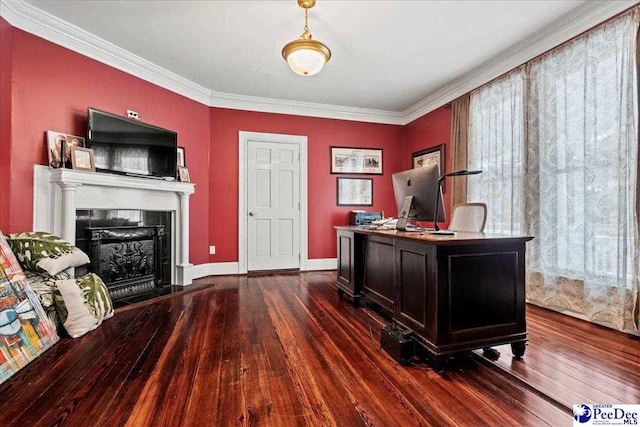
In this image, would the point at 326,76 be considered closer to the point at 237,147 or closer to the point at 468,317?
the point at 237,147

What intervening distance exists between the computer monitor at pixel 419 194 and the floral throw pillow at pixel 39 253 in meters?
2.67

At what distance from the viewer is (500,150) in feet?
11.1

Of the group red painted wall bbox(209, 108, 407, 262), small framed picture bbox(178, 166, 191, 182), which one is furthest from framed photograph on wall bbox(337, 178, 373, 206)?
small framed picture bbox(178, 166, 191, 182)

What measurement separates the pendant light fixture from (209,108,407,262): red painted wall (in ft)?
7.39

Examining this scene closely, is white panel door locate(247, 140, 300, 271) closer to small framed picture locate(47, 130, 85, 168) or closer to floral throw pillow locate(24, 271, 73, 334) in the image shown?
small framed picture locate(47, 130, 85, 168)

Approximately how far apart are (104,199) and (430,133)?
438cm

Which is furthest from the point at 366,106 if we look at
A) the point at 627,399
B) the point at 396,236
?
the point at 627,399

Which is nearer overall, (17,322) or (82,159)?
(17,322)

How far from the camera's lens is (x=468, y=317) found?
179 centimetres

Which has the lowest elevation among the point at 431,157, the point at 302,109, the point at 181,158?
the point at 181,158

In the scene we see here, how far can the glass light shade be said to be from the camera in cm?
235

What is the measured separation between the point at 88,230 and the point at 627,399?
13.5 feet

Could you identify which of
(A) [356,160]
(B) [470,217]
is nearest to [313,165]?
(A) [356,160]

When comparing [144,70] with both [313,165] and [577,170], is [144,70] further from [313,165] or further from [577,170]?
[577,170]
